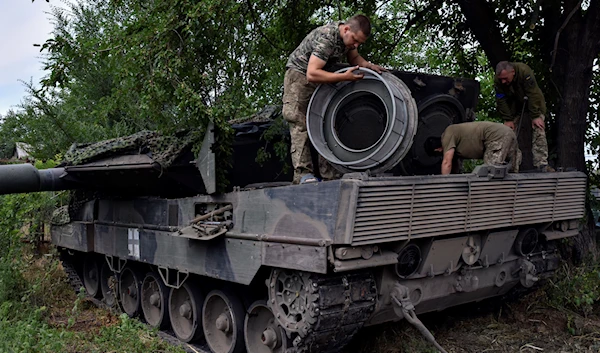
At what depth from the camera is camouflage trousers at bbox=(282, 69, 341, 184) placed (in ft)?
18.0

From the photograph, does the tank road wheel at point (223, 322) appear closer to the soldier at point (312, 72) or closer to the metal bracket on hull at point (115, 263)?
the soldier at point (312, 72)

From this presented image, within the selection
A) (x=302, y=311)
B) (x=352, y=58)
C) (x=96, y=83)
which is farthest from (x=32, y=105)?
(x=302, y=311)

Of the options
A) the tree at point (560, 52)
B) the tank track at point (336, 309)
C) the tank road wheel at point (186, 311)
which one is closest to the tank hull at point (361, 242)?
the tank track at point (336, 309)

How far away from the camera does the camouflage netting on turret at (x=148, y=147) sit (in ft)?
20.4

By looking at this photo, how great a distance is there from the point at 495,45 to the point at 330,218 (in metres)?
4.66

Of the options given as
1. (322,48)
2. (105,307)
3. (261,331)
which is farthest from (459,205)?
(105,307)

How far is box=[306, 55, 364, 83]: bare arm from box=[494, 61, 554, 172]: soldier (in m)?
2.23

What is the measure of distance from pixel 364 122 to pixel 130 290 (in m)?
4.18

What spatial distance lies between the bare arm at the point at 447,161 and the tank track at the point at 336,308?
139cm

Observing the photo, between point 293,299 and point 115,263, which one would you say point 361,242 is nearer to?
point 293,299

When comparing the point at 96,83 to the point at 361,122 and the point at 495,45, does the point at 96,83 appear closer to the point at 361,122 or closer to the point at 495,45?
the point at 495,45

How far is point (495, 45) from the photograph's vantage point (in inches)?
317

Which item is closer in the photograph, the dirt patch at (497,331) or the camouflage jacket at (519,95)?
the dirt patch at (497,331)

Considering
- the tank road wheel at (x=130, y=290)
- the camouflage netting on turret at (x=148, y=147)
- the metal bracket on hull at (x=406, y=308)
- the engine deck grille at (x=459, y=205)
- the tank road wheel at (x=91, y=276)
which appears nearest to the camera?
the engine deck grille at (x=459, y=205)
